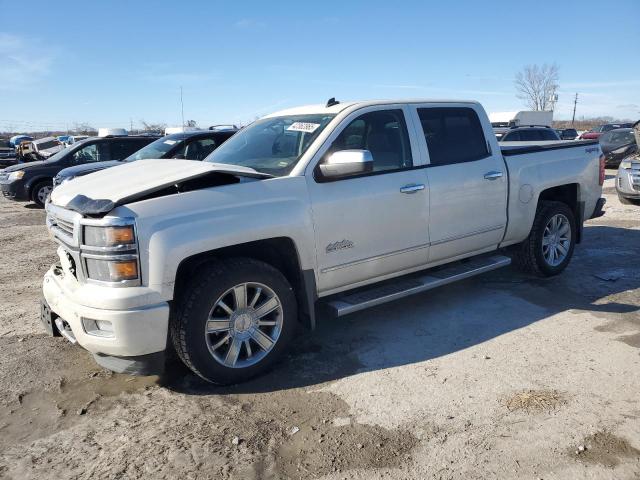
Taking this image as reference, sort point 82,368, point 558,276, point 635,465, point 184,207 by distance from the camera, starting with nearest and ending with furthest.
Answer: point 635,465, point 184,207, point 82,368, point 558,276

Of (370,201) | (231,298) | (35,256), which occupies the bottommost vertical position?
(35,256)

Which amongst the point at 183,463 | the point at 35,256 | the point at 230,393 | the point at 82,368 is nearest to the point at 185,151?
the point at 35,256

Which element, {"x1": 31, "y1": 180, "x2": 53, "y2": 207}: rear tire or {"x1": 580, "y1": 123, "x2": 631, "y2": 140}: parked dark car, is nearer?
{"x1": 31, "y1": 180, "x2": 53, "y2": 207}: rear tire

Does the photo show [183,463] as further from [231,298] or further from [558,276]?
[558,276]

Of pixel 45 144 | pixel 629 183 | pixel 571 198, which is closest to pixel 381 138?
pixel 571 198

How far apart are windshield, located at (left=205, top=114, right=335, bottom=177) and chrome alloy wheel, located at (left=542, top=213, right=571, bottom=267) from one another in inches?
118

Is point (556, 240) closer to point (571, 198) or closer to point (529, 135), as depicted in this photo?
point (571, 198)

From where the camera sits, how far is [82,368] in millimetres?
3840

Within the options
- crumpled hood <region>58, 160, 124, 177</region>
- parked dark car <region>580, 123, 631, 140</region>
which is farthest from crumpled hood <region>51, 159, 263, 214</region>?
parked dark car <region>580, 123, 631, 140</region>

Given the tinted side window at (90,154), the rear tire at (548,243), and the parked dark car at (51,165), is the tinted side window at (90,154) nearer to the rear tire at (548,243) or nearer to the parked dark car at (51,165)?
the parked dark car at (51,165)

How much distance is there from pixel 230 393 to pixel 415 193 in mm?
2147

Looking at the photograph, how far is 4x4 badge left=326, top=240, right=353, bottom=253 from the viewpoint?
3.80 meters

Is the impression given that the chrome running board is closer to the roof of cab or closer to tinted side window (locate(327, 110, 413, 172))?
tinted side window (locate(327, 110, 413, 172))

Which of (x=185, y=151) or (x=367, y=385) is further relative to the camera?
(x=185, y=151)
